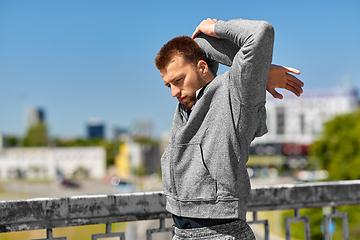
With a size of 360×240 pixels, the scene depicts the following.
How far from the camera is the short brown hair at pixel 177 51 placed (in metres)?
1.88

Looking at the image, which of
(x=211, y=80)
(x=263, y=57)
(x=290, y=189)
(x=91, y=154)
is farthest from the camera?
(x=91, y=154)

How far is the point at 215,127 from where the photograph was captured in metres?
1.78

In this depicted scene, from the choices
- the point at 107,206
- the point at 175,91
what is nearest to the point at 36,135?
the point at 107,206

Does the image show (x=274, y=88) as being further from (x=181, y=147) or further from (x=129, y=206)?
(x=129, y=206)

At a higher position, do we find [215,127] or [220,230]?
[215,127]

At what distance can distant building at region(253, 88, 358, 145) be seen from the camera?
381ft

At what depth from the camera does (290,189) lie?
3.13m

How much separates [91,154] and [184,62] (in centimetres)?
8309

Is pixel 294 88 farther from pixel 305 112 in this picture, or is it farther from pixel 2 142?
pixel 305 112

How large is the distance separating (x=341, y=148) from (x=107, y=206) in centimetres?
3703

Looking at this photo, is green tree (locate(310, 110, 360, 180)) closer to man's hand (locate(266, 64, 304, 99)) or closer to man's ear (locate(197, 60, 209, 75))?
man's hand (locate(266, 64, 304, 99))

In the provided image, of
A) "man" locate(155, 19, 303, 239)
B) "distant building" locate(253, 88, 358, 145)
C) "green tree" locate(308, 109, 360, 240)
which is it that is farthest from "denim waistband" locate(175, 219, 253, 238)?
"distant building" locate(253, 88, 358, 145)

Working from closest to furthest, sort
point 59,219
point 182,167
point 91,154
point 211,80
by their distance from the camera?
point 182,167 → point 211,80 → point 59,219 → point 91,154

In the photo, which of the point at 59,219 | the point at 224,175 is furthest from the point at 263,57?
the point at 59,219
